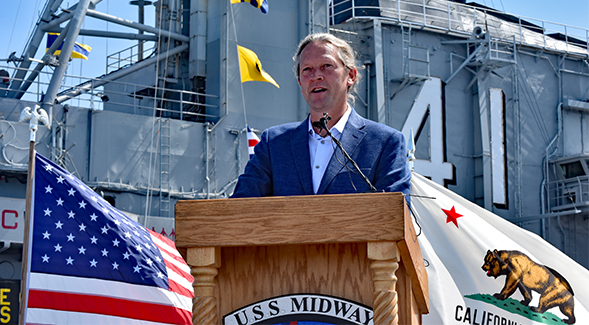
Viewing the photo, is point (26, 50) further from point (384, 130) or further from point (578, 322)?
point (384, 130)

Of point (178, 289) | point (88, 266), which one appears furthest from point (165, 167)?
point (88, 266)

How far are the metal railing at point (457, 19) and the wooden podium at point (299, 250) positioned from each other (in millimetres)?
18722

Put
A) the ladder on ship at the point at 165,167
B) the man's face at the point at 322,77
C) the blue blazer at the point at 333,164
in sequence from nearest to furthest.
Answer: the blue blazer at the point at 333,164 < the man's face at the point at 322,77 < the ladder on ship at the point at 165,167

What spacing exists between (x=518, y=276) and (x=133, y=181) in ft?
36.3

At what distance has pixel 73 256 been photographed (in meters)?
6.58

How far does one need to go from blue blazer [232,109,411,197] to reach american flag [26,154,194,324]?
368cm

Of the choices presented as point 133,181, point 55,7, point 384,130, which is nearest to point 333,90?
point 384,130

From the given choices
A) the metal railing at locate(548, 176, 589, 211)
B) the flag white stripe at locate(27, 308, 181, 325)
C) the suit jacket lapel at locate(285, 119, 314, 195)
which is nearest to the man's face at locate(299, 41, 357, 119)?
the suit jacket lapel at locate(285, 119, 314, 195)

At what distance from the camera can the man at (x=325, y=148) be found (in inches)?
116

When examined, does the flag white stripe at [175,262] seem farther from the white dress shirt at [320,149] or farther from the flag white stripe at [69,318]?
the white dress shirt at [320,149]

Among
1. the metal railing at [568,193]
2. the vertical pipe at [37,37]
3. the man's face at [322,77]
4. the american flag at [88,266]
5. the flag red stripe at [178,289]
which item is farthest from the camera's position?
the metal railing at [568,193]

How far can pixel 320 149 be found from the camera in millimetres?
3076

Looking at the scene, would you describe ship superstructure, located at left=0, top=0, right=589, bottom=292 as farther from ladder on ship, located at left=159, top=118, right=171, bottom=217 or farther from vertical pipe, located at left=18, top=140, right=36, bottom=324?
vertical pipe, located at left=18, top=140, right=36, bottom=324

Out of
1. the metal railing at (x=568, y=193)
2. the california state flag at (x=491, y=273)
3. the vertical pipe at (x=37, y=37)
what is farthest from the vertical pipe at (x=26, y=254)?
the metal railing at (x=568, y=193)
